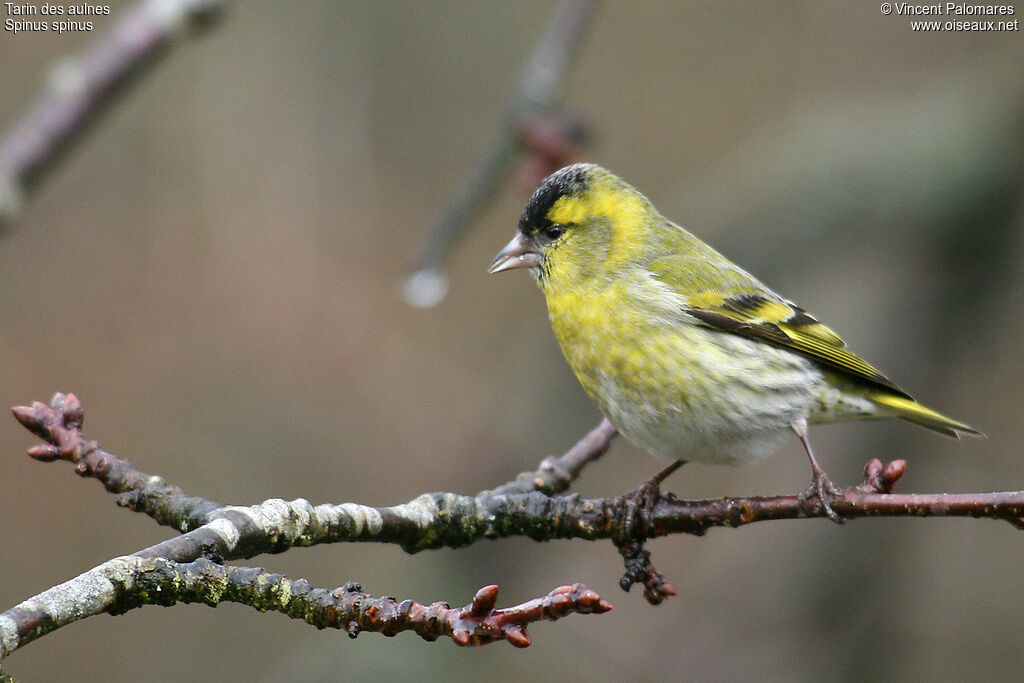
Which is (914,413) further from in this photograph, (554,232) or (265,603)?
(265,603)

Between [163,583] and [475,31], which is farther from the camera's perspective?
[475,31]

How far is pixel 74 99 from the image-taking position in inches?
122

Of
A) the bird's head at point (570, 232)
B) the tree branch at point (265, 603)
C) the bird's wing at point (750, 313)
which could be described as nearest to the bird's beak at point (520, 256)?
the bird's head at point (570, 232)

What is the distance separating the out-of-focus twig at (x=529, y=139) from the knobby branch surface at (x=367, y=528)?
1.42m

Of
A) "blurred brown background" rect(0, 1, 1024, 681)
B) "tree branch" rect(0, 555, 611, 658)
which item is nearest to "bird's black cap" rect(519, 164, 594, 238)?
"blurred brown background" rect(0, 1, 1024, 681)

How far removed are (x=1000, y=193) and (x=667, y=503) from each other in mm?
4193

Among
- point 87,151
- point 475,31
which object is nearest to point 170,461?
point 87,151

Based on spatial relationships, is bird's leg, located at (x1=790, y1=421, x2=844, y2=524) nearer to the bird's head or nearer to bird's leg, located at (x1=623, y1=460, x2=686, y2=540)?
bird's leg, located at (x1=623, y1=460, x2=686, y2=540)

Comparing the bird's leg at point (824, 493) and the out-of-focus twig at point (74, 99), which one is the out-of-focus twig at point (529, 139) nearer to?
the out-of-focus twig at point (74, 99)

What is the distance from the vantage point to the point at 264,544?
2.43m

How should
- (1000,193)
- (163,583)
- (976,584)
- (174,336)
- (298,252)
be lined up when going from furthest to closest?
1. (298,252)
2. (174,336)
3. (976,584)
4. (1000,193)
5. (163,583)

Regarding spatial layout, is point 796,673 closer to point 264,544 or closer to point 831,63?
point 264,544

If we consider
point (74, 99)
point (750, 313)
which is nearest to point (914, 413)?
point (750, 313)

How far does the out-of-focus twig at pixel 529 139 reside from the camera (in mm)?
4820
